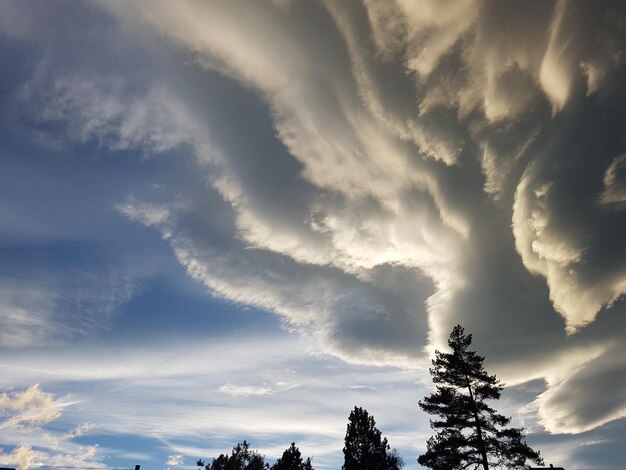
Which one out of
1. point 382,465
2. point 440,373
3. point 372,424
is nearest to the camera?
point 440,373

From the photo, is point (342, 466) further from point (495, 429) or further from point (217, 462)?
point (217, 462)

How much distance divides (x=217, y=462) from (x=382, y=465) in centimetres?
3436

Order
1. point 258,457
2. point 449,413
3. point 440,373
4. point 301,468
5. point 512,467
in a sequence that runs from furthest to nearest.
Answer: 1. point 258,457
2. point 301,468
3. point 440,373
4. point 449,413
5. point 512,467

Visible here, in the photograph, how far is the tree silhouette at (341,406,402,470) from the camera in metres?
33.7

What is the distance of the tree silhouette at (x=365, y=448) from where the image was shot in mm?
33688

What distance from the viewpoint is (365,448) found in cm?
3462

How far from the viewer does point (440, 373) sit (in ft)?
88.8

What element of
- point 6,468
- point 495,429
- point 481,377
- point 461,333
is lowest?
point 6,468

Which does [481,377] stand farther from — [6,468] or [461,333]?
[6,468]

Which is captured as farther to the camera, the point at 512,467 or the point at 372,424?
the point at 372,424

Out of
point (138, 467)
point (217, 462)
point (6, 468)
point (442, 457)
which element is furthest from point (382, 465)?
point (6, 468)

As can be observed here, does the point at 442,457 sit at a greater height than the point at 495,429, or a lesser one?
lesser

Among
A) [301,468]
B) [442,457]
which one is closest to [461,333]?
[442,457]

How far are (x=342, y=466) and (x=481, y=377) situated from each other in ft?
59.1
